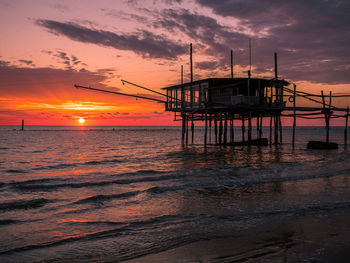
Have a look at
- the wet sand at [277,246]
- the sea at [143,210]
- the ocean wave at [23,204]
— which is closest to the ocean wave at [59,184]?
the sea at [143,210]

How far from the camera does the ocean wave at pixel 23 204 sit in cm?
854

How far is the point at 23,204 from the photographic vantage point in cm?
892

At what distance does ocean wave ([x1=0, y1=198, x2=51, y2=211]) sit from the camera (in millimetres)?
8539

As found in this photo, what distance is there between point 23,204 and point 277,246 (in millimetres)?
7544

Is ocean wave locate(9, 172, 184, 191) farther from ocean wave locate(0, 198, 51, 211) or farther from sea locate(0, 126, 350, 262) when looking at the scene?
ocean wave locate(0, 198, 51, 211)

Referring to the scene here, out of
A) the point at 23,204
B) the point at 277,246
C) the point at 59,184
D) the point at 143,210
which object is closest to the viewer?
the point at 277,246

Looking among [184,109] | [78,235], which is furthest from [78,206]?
[184,109]

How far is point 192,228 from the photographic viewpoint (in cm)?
638

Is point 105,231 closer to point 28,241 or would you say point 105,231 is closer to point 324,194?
point 28,241

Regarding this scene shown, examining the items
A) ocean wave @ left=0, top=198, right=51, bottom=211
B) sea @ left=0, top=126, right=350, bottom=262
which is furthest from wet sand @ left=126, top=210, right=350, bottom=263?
ocean wave @ left=0, top=198, right=51, bottom=211

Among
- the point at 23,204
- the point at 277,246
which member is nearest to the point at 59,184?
the point at 23,204

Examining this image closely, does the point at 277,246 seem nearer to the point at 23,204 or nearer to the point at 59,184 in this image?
the point at 23,204

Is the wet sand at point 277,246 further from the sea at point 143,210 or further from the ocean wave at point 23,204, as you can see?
the ocean wave at point 23,204

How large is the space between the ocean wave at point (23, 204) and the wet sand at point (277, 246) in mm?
5424
